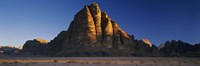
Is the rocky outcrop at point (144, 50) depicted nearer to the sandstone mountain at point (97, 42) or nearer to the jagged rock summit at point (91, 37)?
the sandstone mountain at point (97, 42)

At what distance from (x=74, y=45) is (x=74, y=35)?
941 cm

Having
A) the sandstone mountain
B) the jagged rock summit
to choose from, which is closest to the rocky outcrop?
the sandstone mountain

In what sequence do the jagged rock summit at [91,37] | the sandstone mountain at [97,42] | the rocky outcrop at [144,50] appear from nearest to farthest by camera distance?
1. the sandstone mountain at [97,42]
2. the jagged rock summit at [91,37]
3. the rocky outcrop at [144,50]

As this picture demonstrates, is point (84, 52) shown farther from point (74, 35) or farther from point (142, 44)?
point (142, 44)

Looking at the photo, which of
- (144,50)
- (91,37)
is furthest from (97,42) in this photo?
(144,50)

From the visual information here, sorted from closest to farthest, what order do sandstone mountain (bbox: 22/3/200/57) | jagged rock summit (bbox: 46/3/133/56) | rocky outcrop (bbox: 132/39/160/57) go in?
1. sandstone mountain (bbox: 22/3/200/57)
2. jagged rock summit (bbox: 46/3/133/56)
3. rocky outcrop (bbox: 132/39/160/57)

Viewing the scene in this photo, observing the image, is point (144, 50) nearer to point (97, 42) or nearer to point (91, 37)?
point (97, 42)

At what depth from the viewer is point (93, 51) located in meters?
174

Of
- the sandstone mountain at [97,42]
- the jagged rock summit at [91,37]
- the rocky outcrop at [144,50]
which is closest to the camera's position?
the sandstone mountain at [97,42]

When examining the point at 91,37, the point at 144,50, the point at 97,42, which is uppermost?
the point at 91,37

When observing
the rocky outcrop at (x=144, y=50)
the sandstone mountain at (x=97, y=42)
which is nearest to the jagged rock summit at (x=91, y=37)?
the sandstone mountain at (x=97, y=42)

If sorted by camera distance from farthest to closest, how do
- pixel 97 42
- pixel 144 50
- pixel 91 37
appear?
pixel 144 50
pixel 91 37
pixel 97 42

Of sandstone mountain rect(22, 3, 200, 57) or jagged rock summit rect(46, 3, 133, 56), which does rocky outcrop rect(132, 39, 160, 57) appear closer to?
sandstone mountain rect(22, 3, 200, 57)

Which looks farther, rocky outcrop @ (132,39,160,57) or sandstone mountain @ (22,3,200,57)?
rocky outcrop @ (132,39,160,57)
